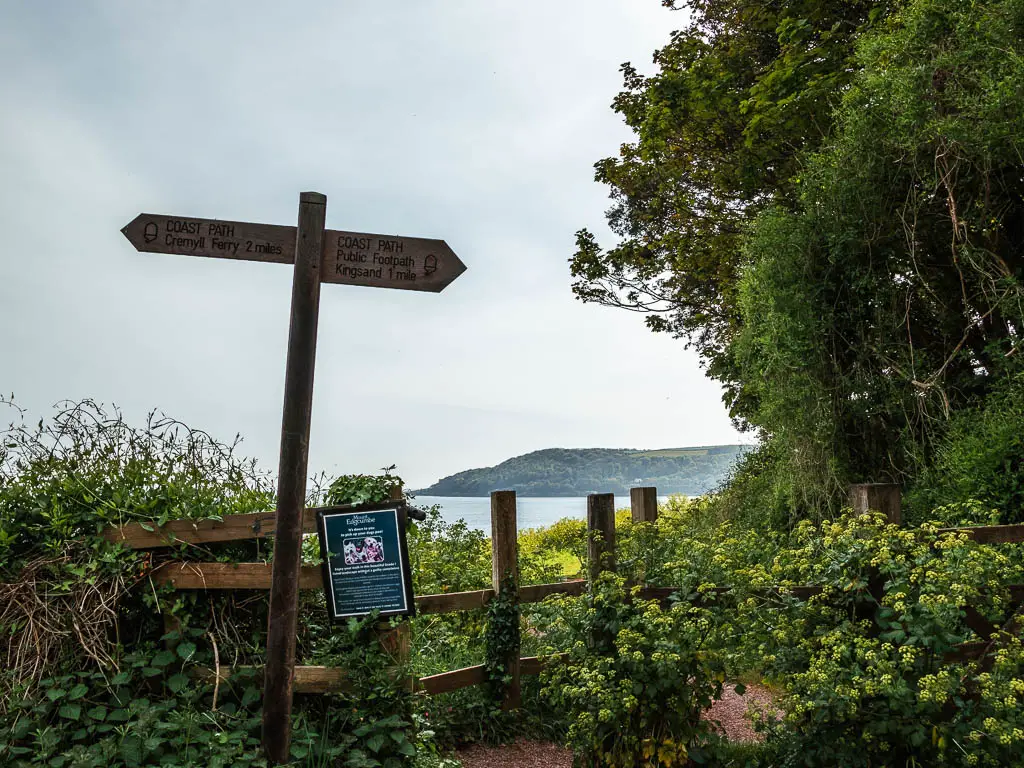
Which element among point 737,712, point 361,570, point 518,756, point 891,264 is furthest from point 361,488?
point 891,264

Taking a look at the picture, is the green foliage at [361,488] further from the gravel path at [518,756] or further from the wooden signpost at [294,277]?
the gravel path at [518,756]

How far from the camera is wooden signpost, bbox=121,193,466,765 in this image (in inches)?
169

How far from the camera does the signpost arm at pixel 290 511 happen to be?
429 centimetres

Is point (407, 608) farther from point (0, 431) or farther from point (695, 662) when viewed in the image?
point (0, 431)

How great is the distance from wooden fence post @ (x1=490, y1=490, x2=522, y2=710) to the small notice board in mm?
1702

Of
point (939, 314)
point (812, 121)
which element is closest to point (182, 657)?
point (939, 314)

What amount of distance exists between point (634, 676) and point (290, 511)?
2.29 m

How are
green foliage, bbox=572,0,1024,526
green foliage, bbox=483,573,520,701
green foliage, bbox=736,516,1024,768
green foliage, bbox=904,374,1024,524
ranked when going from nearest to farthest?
green foliage, bbox=736,516,1024,768 → green foliage, bbox=483,573,520,701 → green foliage, bbox=904,374,1024,524 → green foliage, bbox=572,0,1024,526

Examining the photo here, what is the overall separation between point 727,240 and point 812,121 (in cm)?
276

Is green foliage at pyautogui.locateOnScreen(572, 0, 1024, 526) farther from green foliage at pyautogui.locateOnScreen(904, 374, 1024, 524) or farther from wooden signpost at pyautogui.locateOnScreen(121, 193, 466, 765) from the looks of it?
wooden signpost at pyautogui.locateOnScreen(121, 193, 466, 765)

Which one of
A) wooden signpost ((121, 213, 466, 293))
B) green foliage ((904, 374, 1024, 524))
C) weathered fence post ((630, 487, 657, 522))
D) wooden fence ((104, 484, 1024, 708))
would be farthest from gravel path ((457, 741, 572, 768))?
green foliage ((904, 374, 1024, 524))

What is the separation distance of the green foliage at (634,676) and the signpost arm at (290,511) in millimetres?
1666

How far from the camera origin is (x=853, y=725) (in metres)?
4.39

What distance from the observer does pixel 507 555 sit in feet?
20.9
